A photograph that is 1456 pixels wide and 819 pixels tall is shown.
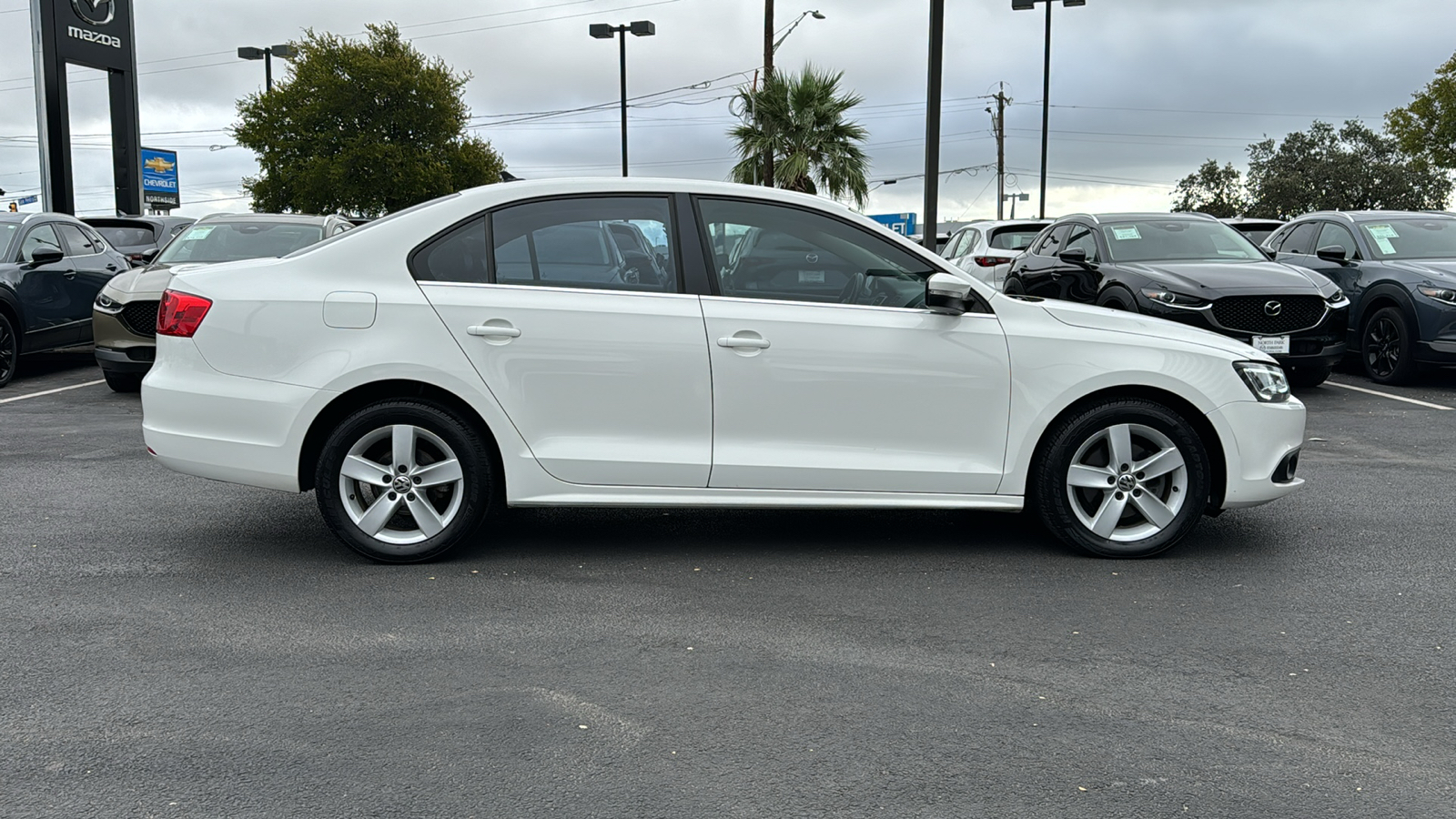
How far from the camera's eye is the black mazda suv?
10359 mm

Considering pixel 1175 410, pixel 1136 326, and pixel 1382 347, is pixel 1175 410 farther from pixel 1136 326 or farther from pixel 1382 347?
pixel 1382 347

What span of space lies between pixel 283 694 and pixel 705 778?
142cm

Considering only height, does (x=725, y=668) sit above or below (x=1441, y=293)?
below

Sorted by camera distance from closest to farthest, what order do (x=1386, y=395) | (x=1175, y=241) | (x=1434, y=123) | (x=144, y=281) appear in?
(x=144, y=281) → (x=1386, y=395) → (x=1175, y=241) → (x=1434, y=123)

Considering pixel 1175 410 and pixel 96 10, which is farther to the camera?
pixel 96 10

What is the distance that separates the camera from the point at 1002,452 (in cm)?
530

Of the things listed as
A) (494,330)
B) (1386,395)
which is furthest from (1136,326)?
(1386,395)

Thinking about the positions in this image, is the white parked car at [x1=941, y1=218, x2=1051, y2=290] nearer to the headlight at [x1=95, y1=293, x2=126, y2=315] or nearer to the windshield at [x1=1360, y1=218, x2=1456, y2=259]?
the windshield at [x1=1360, y1=218, x2=1456, y2=259]

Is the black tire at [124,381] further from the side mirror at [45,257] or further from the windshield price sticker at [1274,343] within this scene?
the windshield price sticker at [1274,343]

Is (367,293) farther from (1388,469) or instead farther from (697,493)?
(1388,469)

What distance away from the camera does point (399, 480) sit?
5191 mm

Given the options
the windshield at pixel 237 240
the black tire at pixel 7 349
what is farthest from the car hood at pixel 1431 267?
the black tire at pixel 7 349

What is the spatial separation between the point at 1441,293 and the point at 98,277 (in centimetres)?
1318

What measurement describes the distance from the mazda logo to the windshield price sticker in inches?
856
